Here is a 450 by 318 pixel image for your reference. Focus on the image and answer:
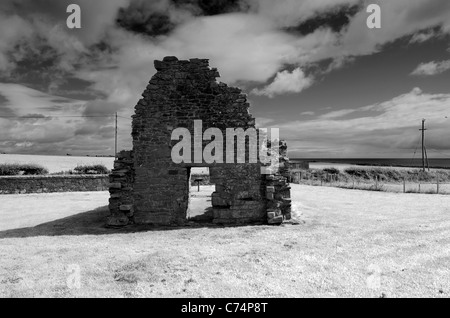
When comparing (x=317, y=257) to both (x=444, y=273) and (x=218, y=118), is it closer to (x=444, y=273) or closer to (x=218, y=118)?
(x=444, y=273)

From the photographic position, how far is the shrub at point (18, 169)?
85.8 feet

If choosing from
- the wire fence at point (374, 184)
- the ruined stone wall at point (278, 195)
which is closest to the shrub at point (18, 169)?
the wire fence at point (374, 184)

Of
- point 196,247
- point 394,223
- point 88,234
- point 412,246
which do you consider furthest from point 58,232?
point 394,223

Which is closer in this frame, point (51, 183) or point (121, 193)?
point (121, 193)

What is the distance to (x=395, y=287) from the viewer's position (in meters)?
5.80

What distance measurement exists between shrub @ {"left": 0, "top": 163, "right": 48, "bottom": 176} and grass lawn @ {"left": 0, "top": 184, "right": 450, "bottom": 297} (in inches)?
631

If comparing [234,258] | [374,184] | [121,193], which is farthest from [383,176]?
[234,258]

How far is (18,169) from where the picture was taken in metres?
26.9

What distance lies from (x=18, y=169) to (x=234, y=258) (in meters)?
26.4

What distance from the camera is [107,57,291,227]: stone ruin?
37.5 feet

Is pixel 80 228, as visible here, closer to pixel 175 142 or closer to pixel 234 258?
pixel 175 142

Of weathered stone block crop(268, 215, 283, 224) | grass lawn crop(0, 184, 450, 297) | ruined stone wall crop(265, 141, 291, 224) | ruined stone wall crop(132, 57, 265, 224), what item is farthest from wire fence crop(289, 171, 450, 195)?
grass lawn crop(0, 184, 450, 297)

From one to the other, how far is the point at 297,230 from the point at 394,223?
390cm
